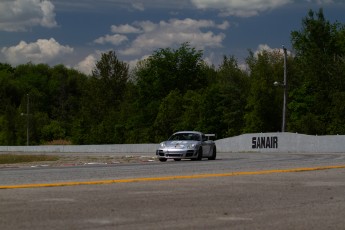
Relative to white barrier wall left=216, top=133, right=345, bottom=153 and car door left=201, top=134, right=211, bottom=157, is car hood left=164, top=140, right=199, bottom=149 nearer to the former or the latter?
car door left=201, top=134, right=211, bottom=157

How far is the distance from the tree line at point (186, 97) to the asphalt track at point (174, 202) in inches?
2058

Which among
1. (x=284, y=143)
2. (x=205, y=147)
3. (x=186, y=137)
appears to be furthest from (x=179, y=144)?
(x=284, y=143)

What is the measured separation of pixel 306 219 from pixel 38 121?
111967 mm

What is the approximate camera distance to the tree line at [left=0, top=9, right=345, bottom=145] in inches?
2955

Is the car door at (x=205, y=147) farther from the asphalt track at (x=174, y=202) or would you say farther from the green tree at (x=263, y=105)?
the green tree at (x=263, y=105)

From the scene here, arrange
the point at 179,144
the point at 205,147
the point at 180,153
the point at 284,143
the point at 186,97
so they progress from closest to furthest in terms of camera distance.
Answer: the point at 180,153 < the point at 179,144 < the point at 205,147 < the point at 284,143 < the point at 186,97

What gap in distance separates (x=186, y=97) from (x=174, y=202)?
7782 centimetres

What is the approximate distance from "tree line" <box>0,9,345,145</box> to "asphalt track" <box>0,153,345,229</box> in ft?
171

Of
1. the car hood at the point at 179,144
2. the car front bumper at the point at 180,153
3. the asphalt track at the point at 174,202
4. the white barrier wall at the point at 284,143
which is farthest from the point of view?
the white barrier wall at the point at 284,143

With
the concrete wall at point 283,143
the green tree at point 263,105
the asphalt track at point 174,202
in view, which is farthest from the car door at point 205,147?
the green tree at point 263,105

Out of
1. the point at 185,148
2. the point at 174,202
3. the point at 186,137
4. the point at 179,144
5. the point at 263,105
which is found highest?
the point at 263,105

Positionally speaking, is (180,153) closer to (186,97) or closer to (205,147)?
(205,147)

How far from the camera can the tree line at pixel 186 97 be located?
7506 centimetres

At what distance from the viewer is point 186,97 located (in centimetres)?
8900
